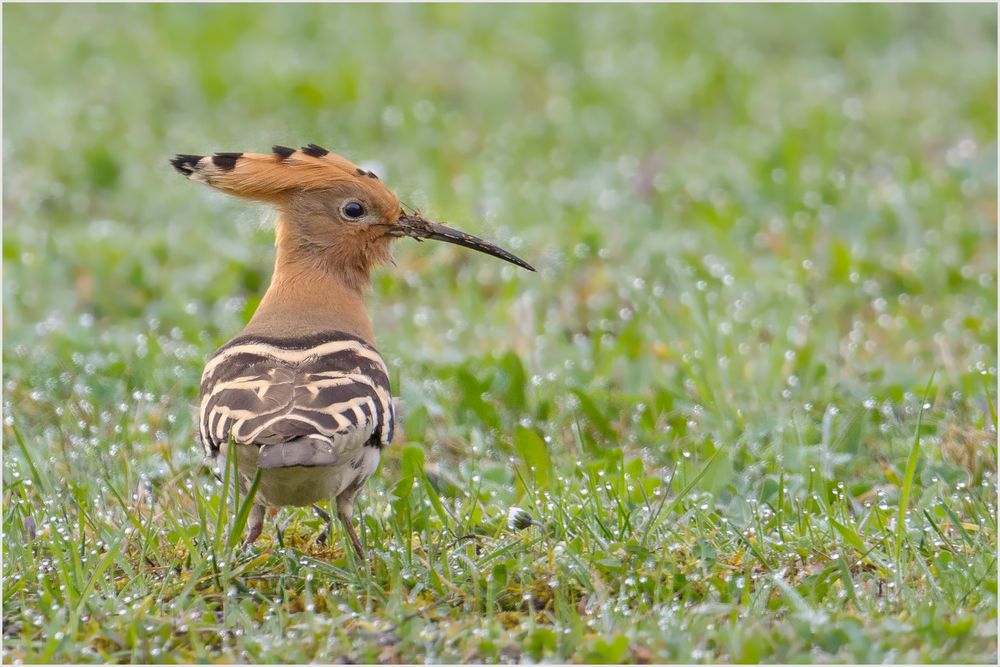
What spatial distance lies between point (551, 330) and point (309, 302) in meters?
1.55

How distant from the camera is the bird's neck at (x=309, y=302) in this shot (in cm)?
368

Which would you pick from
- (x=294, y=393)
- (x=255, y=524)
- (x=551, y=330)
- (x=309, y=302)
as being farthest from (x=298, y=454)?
(x=551, y=330)

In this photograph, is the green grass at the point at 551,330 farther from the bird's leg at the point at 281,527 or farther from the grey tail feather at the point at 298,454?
the grey tail feather at the point at 298,454

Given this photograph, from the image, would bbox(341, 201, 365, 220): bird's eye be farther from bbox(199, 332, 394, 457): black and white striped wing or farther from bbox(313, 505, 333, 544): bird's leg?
bbox(313, 505, 333, 544): bird's leg

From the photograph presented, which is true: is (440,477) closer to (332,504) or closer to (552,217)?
(332,504)

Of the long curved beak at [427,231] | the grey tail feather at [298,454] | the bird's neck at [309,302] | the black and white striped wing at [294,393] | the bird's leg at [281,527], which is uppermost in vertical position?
the long curved beak at [427,231]

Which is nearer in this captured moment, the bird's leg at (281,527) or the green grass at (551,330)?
the green grass at (551,330)

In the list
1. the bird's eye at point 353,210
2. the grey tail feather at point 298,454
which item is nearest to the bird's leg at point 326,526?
the grey tail feather at point 298,454

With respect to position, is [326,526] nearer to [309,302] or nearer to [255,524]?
[255,524]

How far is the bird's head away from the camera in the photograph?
12.5 ft

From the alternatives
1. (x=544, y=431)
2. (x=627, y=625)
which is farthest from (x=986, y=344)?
(x=627, y=625)

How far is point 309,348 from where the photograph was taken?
3.43 m

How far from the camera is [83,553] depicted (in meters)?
3.21

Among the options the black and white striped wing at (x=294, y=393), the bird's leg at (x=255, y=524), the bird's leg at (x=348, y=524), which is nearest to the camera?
the black and white striped wing at (x=294, y=393)
